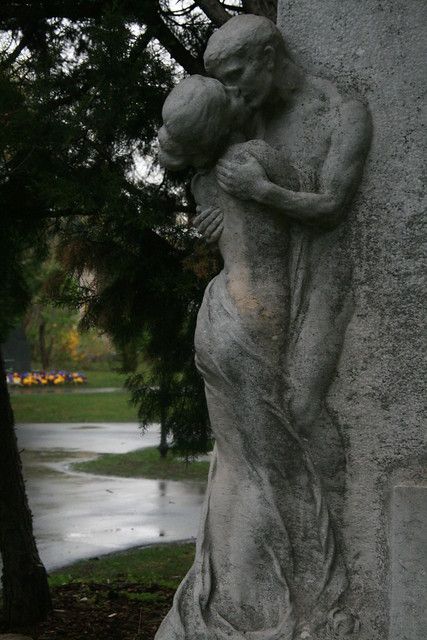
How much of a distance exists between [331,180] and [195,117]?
1.59 feet

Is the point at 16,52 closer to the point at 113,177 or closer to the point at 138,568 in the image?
the point at 113,177

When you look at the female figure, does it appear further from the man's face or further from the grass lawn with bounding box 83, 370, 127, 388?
the grass lawn with bounding box 83, 370, 127, 388

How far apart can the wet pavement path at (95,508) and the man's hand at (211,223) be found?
586 cm

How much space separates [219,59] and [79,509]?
809 cm

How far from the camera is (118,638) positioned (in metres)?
6.31

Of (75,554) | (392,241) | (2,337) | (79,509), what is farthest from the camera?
(79,509)

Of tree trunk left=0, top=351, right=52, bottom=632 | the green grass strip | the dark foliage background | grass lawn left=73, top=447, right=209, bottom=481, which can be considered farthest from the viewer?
grass lawn left=73, top=447, right=209, bottom=481

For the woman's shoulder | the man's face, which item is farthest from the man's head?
the woman's shoulder

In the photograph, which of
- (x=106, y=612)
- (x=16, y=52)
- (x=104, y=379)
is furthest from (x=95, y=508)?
(x=104, y=379)

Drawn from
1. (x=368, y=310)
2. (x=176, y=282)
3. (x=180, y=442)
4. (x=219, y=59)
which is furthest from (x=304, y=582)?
(x=180, y=442)

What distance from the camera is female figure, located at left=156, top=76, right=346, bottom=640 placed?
125 inches

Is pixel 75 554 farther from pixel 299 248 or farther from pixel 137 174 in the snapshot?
pixel 299 248

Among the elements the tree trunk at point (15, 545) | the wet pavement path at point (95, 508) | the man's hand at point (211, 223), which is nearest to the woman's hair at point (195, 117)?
the man's hand at point (211, 223)

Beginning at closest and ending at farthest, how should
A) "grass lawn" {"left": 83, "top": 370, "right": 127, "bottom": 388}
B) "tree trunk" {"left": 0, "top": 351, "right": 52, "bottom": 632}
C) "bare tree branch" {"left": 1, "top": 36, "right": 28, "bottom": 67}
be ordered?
"bare tree branch" {"left": 1, "top": 36, "right": 28, "bottom": 67}, "tree trunk" {"left": 0, "top": 351, "right": 52, "bottom": 632}, "grass lawn" {"left": 83, "top": 370, "right": 127, "bottom": 388}
